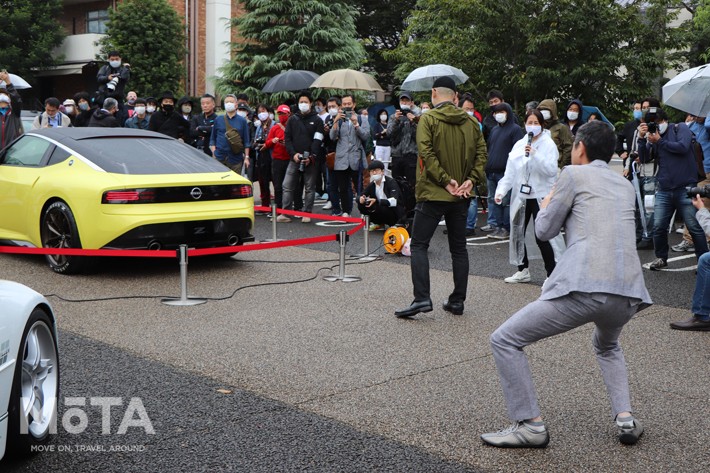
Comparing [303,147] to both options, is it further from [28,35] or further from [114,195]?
[28,35]

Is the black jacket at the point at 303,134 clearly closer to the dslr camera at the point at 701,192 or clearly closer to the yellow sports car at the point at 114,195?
the yellow sports car at the point at 114,195

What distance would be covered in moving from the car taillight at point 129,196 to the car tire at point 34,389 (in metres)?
4.34

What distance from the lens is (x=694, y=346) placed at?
678 cm

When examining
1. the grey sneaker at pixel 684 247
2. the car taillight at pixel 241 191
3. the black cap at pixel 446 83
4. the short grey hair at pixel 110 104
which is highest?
the black cap at pixel 446 83

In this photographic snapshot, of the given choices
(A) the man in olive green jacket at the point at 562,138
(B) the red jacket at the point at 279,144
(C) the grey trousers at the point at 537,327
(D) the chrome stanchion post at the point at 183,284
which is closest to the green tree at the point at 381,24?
(B) the red jacket at the point at 279,144

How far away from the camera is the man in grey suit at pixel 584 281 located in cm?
438

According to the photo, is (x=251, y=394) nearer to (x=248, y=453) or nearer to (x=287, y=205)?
(x=248, y=453)

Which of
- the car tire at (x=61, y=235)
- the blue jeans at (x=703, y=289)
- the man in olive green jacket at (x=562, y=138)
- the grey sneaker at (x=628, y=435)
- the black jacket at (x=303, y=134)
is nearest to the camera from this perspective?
the grey sneaker at (x=628, y=435)

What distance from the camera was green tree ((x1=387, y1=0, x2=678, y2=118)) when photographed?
19125mm

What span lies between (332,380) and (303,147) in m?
8.94

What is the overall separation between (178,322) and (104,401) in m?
2.11

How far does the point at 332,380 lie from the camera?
18.5ft

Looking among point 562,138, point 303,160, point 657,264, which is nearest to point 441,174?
point 657,264

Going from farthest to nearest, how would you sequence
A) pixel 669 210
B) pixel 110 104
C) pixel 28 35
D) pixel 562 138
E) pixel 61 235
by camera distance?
pixel 28 35
pixel 110 104
pixel 562 138
pixel 669 210
pixel 61 235
